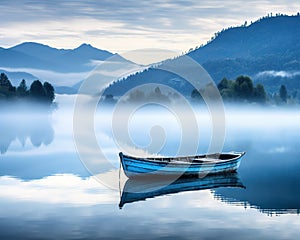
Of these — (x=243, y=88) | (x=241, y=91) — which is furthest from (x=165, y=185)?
(x=241, y=91)

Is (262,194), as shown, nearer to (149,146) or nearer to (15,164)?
(15,164)

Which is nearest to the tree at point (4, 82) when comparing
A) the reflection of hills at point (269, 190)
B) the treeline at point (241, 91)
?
the treeline at point (241, 91)

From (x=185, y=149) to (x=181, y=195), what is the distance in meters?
35.9

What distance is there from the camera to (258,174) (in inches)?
1724

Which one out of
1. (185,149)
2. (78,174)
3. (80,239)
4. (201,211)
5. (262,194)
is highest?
(185,149)

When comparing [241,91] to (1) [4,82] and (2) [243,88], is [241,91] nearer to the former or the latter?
(2) [243,88]

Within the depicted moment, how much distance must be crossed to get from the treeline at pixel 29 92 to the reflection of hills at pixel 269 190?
138m

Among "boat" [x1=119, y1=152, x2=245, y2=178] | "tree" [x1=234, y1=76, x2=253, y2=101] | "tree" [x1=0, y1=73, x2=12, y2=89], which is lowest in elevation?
"boat" [x1=119, y1=152, x2=245, y2=178]

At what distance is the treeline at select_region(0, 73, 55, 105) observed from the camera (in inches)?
7160

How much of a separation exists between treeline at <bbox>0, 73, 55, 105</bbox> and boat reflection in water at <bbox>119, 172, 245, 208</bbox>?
146 metres

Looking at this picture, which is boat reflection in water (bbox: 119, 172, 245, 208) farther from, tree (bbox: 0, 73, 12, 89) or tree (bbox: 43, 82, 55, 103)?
tree (bbox: 0, 73, 12, 89)

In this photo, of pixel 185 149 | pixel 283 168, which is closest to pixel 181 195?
pixel 283 168

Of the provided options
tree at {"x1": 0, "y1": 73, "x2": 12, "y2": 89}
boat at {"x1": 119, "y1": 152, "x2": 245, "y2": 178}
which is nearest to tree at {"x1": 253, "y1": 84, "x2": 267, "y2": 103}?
tree at {"x1": 0, "y1": 73, "x2": 12, "y2": 89}

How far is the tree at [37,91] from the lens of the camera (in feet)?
593
